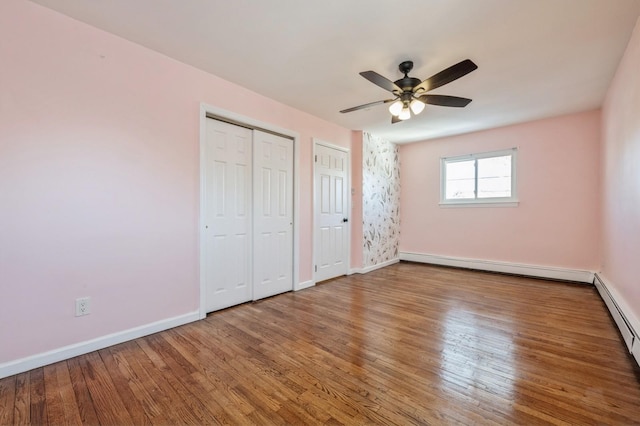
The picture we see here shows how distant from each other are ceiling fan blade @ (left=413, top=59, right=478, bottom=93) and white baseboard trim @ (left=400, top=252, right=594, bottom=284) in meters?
3.65

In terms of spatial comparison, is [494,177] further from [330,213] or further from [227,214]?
[227,214]

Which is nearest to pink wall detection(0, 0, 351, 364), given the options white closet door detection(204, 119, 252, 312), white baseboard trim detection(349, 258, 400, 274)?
white closet door detection(204, 119, 252, 312)

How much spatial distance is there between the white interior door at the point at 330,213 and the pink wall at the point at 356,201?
19cm

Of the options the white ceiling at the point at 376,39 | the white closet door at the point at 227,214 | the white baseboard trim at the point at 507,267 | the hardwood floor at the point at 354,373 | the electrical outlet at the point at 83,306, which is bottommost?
the hardwood floor at the point at 354,373

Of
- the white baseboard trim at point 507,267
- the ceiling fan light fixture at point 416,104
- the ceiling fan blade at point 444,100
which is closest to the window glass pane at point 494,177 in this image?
the white baseboard trim at point 507,267

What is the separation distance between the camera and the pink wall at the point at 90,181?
187cm

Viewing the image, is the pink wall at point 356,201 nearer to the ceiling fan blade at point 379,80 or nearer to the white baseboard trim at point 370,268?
the white baseboard trim at point 370,268

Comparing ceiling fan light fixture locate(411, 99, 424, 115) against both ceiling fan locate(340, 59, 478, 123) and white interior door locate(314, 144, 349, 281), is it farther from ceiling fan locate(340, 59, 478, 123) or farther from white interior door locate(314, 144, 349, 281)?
white interior door locate(314, 144, 349, 281)

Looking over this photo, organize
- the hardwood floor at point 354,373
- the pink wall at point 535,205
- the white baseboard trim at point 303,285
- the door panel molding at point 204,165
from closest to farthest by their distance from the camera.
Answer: the hardwood floor at point 354,373
the door panel molding at point 204,165
the white baseboard trim at point 303,285
the pink wall at point 535,205

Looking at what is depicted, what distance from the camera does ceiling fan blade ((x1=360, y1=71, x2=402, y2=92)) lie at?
2.17 metres

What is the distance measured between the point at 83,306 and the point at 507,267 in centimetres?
548

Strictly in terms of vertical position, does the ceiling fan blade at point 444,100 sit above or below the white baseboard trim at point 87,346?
above

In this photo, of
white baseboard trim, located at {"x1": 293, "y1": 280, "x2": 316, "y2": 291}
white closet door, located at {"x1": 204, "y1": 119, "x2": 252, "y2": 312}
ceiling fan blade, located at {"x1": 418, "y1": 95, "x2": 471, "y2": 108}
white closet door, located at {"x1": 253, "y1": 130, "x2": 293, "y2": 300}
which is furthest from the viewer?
white baseboard trim, located at {"x1": 293, "y1": 280, "x2": 316, "y2": 291}

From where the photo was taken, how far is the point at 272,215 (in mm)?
3547
